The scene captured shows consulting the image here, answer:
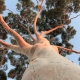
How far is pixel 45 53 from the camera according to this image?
3211 millimetres

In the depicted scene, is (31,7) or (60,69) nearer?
(60,69)

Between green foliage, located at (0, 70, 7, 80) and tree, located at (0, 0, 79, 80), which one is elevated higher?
tree, located at (0, 0, 79, 80)

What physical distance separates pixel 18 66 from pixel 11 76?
0.58 m

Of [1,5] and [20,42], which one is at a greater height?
[1,5]

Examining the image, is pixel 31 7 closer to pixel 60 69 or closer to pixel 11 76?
pixel 11 76

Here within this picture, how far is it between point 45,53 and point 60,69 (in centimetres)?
106

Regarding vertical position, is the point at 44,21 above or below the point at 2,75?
above

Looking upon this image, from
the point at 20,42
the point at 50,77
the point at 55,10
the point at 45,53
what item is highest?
the point at 55,10

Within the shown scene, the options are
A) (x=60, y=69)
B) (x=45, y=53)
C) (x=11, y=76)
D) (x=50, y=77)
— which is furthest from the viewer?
(x=11, y=76)

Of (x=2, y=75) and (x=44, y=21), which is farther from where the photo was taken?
(x=44, y=21)

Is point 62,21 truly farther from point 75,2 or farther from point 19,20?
point 19,20

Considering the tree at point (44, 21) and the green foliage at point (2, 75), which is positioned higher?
the tree at point (44, 21)

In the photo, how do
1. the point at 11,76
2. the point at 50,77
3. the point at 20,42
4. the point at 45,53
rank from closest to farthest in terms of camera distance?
the point at 50,77, the point at 45,53, the point at 20,42, the point at 11,76

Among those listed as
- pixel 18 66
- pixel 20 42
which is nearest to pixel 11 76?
pixel 18 66
